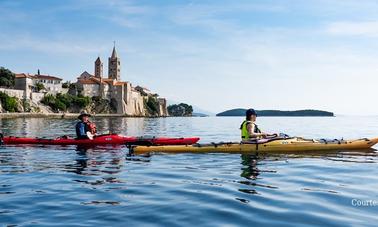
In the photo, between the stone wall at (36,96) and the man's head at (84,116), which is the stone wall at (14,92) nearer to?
the stone wall at (36,96)

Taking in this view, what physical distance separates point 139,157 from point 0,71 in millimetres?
99643

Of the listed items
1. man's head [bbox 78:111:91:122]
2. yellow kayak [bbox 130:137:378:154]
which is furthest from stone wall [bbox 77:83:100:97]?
yellow kayak [bbox 130:137:378:154]

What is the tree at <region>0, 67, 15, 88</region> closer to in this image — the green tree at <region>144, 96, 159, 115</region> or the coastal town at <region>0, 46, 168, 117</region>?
the coastal town at <region>0, 46, 168, 117</region>

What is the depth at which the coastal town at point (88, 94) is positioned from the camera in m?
105

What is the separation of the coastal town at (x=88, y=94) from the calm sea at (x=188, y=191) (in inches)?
3334

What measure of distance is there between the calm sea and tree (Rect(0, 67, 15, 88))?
95266 mm

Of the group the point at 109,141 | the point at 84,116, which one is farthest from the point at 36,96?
the point at 84,116

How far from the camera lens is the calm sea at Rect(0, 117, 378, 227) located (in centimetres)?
696

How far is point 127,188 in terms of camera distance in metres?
9.52

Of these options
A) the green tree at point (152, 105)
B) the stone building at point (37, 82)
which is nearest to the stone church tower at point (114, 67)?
the green tree at point (152, 105)

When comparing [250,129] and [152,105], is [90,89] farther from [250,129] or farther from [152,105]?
[250,129]

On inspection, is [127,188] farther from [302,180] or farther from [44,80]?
[44,80]

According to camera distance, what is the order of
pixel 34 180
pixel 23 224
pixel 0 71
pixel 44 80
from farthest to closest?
pixel 44 80
pixel 0 71
pixel 34 180
pixel 23 224

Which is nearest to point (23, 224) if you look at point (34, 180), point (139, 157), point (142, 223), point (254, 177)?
point (142, 223)
